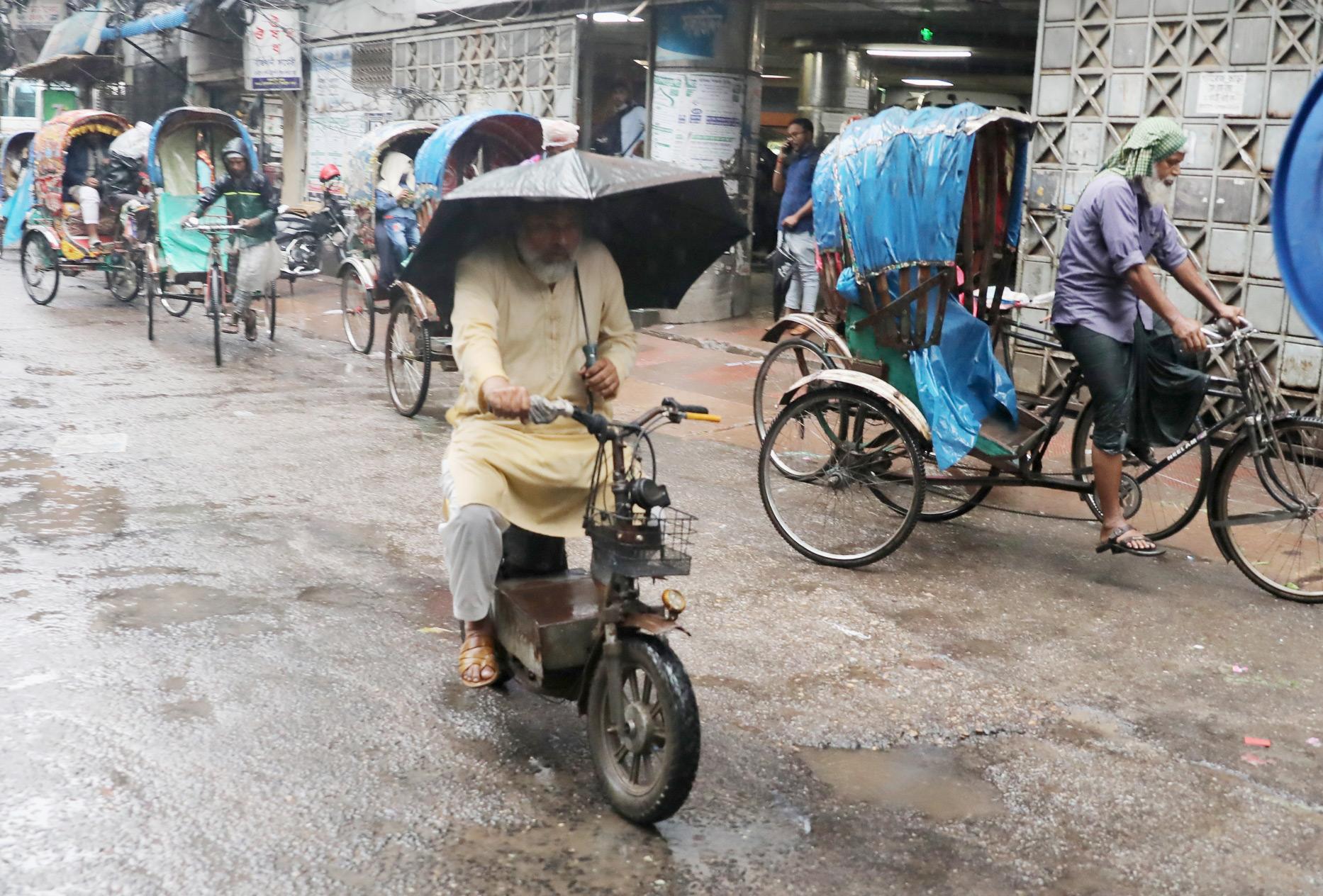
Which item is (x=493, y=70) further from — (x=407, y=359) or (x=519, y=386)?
(x=519, y=386)

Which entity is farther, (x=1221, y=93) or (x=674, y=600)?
(x=1221, y=93)

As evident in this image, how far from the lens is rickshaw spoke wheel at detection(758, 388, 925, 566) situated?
589 cm

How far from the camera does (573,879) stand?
3146 millimetres

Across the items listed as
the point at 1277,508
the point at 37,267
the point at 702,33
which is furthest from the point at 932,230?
the point at 37,267

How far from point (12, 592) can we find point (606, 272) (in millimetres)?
2769

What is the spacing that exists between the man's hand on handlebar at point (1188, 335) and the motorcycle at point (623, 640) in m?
2.67

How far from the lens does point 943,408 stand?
5.91 m

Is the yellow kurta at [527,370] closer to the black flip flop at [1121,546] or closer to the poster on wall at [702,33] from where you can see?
the black flip flop at [1121,546]

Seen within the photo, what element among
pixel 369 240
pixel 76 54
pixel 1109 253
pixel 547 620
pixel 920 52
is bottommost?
pixel 547 620

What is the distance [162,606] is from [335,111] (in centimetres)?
1491

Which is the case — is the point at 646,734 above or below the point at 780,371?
below

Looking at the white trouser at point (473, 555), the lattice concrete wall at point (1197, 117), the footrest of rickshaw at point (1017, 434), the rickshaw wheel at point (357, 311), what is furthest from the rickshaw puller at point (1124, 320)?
the rickshaw wheel at point (357, 311)

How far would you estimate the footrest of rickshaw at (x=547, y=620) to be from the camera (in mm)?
3693

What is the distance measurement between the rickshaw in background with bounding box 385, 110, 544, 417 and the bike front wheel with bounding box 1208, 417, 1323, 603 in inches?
177
